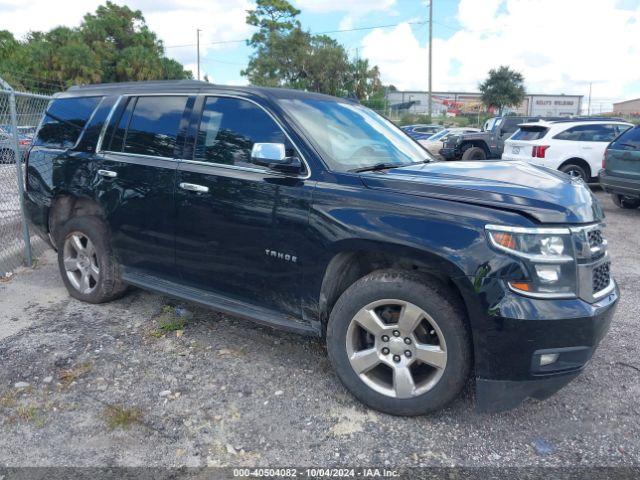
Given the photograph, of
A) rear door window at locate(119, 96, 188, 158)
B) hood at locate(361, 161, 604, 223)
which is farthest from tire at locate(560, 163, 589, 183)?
rear door window at locate(119, 96, 188, 158)

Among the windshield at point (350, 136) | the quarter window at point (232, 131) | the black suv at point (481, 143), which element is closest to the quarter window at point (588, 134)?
the black suv at point (481, 143)

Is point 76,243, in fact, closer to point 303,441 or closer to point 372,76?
point 303,441

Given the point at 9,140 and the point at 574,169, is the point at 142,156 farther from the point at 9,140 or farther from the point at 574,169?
the point at 574,169

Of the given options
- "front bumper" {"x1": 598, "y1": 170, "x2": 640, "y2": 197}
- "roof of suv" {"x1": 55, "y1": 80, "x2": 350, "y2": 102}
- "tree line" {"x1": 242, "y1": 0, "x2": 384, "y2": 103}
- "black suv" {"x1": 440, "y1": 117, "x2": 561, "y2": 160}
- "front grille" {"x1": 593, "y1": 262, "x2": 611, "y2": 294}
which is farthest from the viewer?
"tree line" {"x1": 242, "y1": 0, "x2": 384, "y2": 103}

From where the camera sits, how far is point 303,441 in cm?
298

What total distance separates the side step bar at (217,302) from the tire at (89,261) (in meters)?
0.23

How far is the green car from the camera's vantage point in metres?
9.12

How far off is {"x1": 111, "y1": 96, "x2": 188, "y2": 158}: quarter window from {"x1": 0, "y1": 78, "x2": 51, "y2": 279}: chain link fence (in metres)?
1.63

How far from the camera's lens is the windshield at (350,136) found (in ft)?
11.9

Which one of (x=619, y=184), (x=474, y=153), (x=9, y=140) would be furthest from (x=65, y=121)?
(x=474, y=153)

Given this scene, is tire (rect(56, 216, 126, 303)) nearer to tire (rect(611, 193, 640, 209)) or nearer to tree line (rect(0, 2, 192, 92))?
tire (rect(611, 193, 640, 209))

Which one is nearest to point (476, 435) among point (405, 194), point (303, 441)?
point (303, 441)

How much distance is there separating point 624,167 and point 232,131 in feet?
26.0

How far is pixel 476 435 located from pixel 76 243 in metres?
3.65
